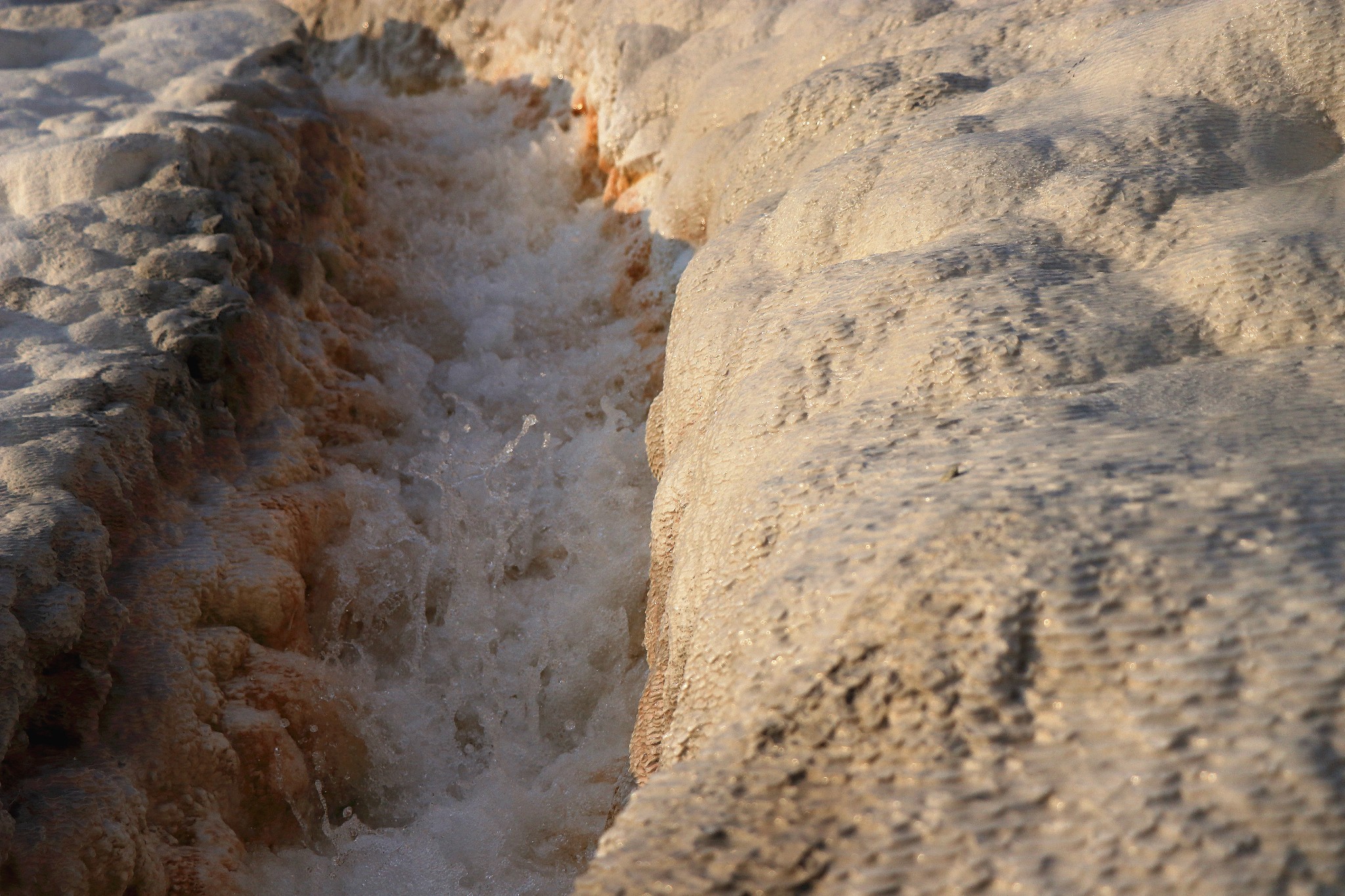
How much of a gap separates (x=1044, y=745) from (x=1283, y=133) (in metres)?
1.99

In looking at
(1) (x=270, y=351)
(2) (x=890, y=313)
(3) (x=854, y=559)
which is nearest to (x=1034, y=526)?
(3) (x=854, y=559)

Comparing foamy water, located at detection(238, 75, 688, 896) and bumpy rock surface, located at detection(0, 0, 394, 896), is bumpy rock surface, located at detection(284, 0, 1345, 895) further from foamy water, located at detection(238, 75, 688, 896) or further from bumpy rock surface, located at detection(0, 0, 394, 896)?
bumpy rock surface, located at detection(0, 0, 394, 896)

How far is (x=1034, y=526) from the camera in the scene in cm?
155

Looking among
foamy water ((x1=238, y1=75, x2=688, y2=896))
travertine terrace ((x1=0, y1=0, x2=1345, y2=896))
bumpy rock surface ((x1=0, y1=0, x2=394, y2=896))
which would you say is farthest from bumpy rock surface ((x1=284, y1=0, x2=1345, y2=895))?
bumpy rock surface ((x1=0, y1=0, x2=394, y2=896))

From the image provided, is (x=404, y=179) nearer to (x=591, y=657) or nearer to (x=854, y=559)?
(x=591, y=657)

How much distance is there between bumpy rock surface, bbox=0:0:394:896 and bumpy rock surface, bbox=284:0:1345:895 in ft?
3.56

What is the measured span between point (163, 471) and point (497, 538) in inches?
48.2

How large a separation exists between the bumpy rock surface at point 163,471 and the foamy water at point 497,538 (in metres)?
0.19

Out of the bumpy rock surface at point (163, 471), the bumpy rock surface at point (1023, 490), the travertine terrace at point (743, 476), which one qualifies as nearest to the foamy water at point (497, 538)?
the travertine terrace at point (743, 476)

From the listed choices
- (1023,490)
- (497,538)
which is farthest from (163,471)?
(1023,490)

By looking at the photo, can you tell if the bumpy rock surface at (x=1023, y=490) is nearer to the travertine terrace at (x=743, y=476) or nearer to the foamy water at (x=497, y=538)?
the travertine terrace at (x=743, y=476)

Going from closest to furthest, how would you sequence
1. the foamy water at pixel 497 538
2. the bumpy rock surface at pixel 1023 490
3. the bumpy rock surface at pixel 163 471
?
the bumpy rock surface at pixel 1023 490 → the bumpy rock surface at pixel 163 471 → the foamy water at pixel 497 538

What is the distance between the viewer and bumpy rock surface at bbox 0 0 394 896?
222 centimetres

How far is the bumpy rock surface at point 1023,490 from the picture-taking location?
1311 millimetres
